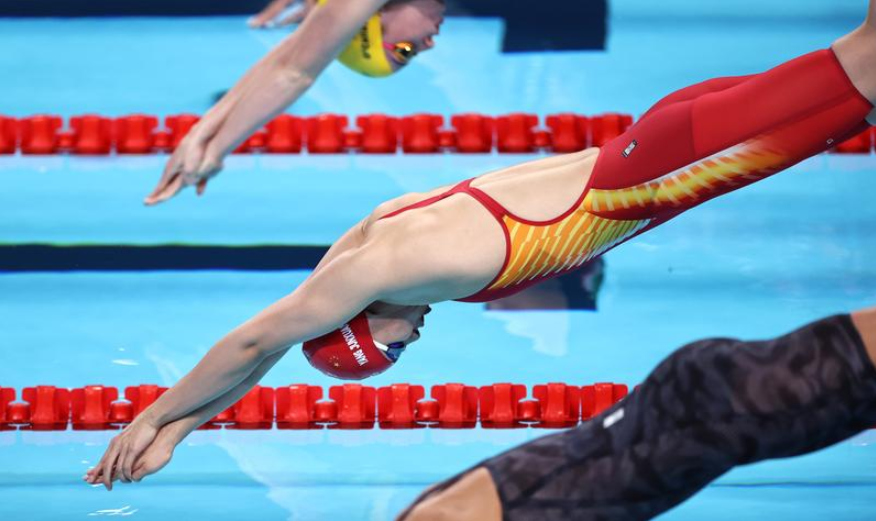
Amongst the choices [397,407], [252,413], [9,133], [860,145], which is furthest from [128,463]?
[860,145]

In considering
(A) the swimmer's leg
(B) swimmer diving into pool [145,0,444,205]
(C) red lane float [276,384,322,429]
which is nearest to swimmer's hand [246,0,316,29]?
(C) red lane float [276,384,322,429]

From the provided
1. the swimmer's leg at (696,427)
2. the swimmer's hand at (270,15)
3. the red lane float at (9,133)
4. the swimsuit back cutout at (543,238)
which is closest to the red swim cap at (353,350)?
the swimsuit back cutout at (543,238)

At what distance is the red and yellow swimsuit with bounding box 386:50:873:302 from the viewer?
2705 mm

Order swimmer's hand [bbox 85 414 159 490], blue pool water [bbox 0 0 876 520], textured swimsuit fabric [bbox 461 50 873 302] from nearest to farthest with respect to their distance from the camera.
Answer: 1. textured swimsuit fabric [bbox 461 50 873 302]
2. swimmer's hand [bbox 85 414 159 490]
3. blue pool water [bbox 0 0 876 520]

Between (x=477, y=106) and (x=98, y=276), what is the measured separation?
5.93ft

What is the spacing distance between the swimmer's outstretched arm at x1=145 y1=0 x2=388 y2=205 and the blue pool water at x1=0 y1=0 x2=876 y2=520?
46.5 inches

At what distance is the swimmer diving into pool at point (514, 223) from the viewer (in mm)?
2758

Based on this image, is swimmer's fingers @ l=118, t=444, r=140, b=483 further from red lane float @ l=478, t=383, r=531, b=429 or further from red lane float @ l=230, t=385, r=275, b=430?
red lane float @ l=478, t=383, r=531, b=429

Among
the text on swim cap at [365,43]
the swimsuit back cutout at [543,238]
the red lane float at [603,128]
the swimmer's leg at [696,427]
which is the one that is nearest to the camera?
the swimmer's leg at [696,427]

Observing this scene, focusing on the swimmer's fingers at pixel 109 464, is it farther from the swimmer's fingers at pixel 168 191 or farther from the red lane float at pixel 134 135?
the red lane float at pixel 134 135

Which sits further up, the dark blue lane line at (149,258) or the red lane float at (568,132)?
the red lane float at (568,132)

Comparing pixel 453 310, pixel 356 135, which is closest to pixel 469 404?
pixel 453 310

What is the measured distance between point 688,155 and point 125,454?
1395mm

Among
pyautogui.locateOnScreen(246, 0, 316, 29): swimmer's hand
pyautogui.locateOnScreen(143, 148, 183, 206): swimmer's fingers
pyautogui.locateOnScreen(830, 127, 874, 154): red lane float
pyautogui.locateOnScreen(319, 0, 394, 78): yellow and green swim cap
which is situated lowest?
pyautogui.locateOnScreen(143, 148, 183, 206): swimmer's fingers
